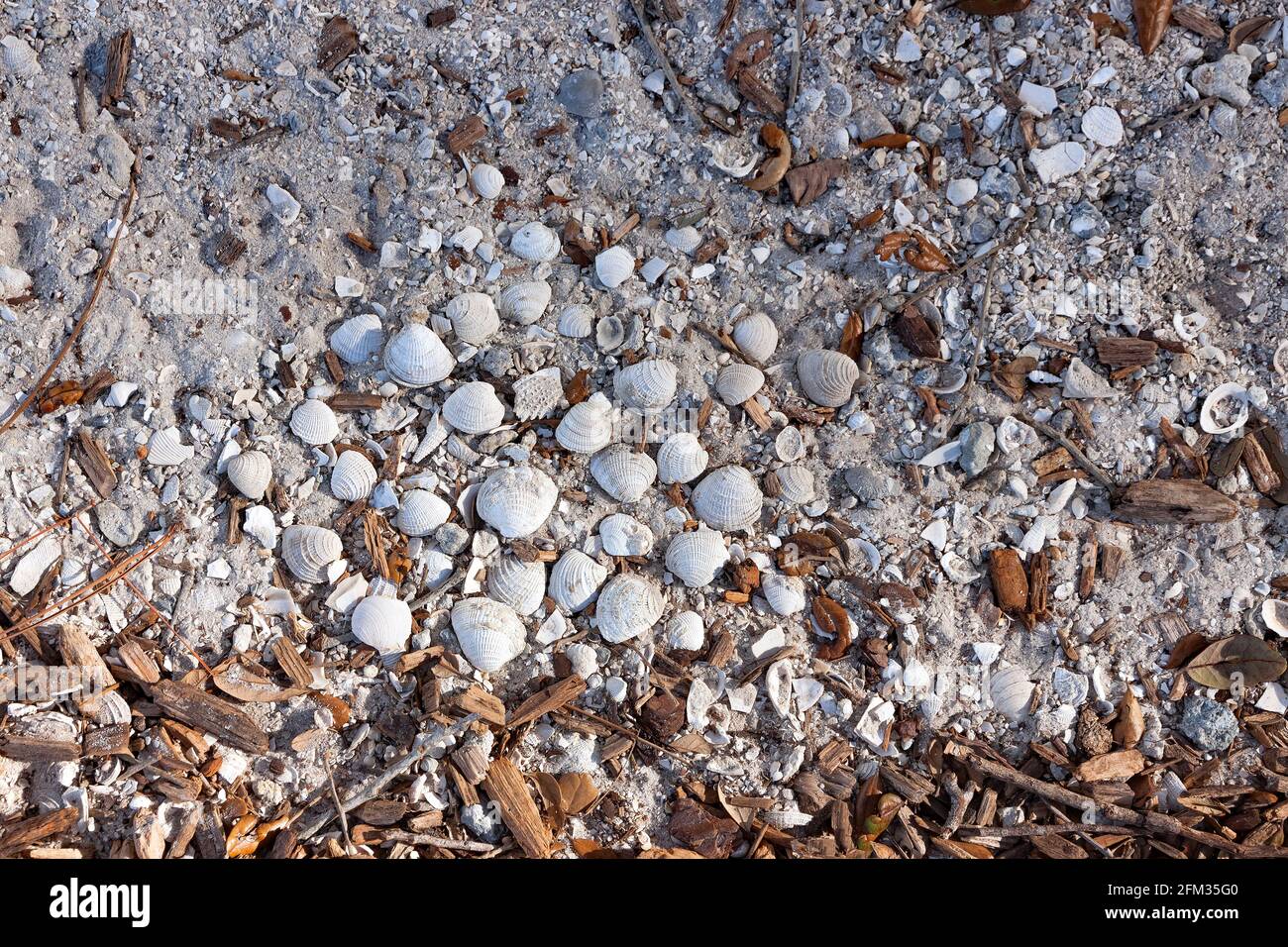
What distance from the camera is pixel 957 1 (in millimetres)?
2389

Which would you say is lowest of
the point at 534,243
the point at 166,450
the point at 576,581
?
the point at 576,581

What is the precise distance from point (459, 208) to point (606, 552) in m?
1.13

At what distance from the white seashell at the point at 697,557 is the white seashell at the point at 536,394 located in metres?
0.55

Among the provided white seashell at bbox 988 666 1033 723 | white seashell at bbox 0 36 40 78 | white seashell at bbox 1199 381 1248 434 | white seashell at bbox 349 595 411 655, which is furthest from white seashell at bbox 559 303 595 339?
white seashell at bbox 1199 381 1248 434

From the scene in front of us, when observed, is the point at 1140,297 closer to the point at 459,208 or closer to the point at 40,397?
the point at 459,208

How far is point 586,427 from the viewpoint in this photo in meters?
2.30

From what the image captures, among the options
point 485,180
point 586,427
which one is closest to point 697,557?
point 586,427

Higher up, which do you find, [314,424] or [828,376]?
[828,376]

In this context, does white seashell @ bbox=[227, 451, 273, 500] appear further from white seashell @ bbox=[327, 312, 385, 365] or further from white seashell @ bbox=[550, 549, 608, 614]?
white seashell @ bbox=[550, 549, 608, 614]

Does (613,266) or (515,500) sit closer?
(515,500)

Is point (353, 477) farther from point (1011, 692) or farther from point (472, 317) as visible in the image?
point (1011, 692)

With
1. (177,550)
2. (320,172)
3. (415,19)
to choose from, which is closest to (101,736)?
(177,550)

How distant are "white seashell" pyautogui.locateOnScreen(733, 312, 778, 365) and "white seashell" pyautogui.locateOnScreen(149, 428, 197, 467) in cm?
163

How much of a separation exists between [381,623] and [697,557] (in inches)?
35.7
